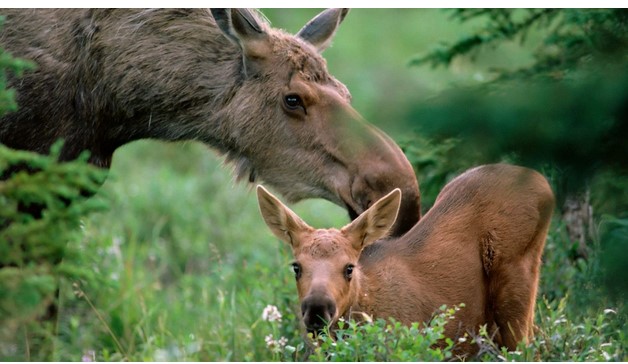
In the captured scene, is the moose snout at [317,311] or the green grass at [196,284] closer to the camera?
the moose snout at [317,311]

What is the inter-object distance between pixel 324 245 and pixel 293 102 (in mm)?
975

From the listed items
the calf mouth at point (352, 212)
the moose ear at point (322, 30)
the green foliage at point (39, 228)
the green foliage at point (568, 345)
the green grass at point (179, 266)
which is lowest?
the green grass at point (179, 266)

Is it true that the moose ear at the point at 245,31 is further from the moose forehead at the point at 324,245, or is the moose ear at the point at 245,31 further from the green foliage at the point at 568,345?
the green foliage at the point at 568,345

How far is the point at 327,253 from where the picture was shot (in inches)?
216

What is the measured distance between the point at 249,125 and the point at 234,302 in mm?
1522

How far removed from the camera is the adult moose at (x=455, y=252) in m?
5.66

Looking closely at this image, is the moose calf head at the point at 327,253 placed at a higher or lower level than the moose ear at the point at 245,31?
lower

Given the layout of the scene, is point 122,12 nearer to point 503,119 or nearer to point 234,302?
point 234,302

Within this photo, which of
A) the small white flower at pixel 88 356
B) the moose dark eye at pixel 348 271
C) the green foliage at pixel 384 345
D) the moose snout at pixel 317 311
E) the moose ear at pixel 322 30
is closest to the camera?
the green foliage at pixel 384 345

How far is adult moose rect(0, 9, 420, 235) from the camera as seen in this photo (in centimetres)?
586

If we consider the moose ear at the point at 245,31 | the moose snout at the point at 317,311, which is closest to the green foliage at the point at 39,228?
the moose snout at the point at 317,311

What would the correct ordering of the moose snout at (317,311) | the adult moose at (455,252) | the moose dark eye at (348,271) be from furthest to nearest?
the adult moose at (455,252) < the moose dark eye at (348,271) < the moose snout at (317,311)

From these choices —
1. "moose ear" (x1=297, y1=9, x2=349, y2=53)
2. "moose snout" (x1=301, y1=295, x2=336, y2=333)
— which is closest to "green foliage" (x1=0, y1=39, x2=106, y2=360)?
"moose snout" (x1=301, y1=295, x2=336, y2=333)

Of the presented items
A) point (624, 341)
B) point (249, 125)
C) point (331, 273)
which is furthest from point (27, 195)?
point (624, 341)
